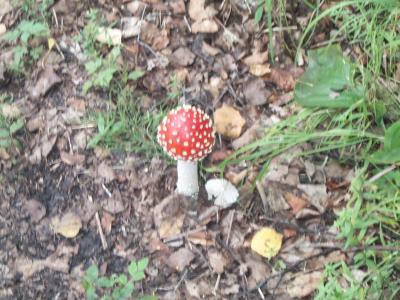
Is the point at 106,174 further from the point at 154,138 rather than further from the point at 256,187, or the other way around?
the point at 256,187

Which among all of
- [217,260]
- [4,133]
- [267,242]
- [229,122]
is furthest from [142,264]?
[4,133]

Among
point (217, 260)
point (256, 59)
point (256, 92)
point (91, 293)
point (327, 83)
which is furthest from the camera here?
point (256, 59)

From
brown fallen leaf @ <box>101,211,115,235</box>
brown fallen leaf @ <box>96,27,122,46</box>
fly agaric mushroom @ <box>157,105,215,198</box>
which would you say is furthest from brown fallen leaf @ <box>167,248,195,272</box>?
brown fallen leaf @ <box>96,27,122,46</box>

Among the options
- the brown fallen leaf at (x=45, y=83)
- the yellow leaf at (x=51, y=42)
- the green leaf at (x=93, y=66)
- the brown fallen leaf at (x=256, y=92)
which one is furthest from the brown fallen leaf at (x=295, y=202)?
the yellow leaf at (x=51, y=42)

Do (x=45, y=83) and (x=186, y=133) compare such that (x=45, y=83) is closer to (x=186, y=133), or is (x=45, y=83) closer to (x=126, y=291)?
(x=186, y=133)

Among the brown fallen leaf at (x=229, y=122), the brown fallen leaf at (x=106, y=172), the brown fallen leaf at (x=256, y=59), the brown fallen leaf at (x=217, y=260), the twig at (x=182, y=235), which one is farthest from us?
the brown fallen leaf at (x=256, y=59)

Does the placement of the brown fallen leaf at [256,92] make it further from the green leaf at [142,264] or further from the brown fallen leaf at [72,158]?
the green leaf at [142,264]

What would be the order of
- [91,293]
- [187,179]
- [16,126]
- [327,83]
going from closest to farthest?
[91,293] → [187,179] → [327,83] → [16,126]
